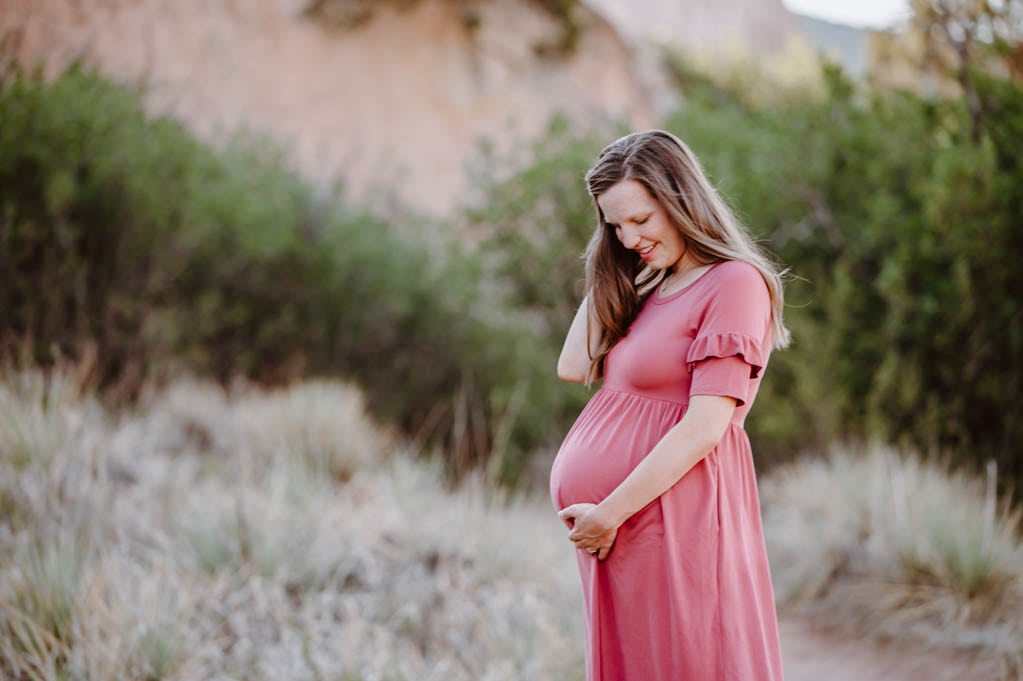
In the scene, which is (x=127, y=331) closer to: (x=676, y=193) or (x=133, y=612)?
(x=133, y=612)

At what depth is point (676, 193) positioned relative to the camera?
2.11 meters

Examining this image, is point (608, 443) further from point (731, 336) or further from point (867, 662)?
point (867, 662)

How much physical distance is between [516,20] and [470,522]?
1695 cm

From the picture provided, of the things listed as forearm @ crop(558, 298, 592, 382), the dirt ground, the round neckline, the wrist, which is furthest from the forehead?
the dirt ground

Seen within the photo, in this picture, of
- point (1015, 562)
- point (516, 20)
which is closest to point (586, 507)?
point (1015, 562)

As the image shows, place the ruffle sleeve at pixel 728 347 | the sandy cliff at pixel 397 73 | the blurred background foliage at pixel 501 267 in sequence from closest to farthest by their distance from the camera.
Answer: the ruffle sleeve at pixel 728 347 → the blurred background foliage at pixel 501 267 → the sandy cliff at pixel 397 73

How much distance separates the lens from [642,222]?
2143 millimetres

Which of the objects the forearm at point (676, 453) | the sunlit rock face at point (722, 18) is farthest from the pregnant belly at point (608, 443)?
the sunlit rock face at point (722, 18)

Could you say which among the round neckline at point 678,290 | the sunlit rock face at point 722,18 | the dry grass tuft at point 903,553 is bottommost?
the dry grass tuft at point 903,553

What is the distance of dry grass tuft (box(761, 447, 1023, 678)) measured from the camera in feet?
13.9

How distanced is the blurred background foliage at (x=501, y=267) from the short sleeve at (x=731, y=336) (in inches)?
115

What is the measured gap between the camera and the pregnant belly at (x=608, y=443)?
82.2 inches

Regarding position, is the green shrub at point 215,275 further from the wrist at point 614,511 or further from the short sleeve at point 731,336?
the short sleeve at point 731,336

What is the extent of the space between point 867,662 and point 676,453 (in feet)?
10.3
